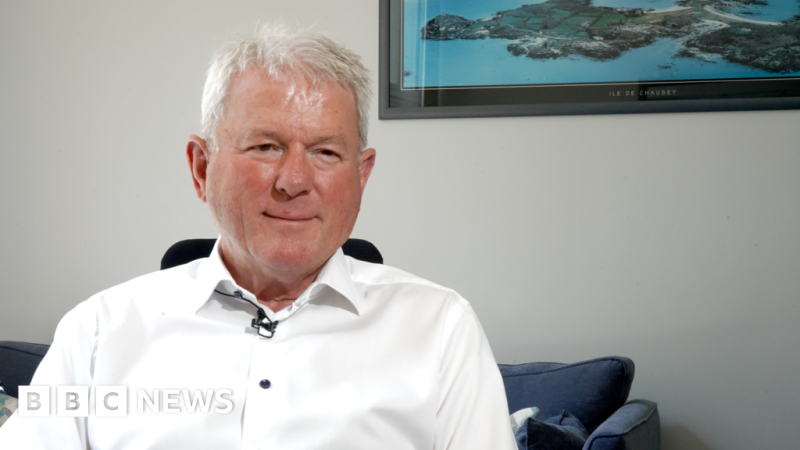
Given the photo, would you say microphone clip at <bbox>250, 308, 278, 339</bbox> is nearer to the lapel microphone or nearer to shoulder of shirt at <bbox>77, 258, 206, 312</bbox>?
the lapel microphone

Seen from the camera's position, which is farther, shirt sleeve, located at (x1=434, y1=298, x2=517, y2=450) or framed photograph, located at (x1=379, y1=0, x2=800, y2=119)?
framed photograph, located at (x1=379, y1=0, x2=800, y2=119)

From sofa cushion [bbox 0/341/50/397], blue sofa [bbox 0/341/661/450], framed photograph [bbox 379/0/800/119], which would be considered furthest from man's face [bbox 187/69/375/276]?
sofa cushion [bbox 0/341/50/397]

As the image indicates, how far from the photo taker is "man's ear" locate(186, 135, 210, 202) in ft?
3.92

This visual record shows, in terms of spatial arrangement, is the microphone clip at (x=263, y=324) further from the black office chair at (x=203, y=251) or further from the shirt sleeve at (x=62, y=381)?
the black office chair at (x=203, y=251)

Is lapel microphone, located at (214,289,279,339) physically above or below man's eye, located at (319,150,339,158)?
below

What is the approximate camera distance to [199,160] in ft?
3.98

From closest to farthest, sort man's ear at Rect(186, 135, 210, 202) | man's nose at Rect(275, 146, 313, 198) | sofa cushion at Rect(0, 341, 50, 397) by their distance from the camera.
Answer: man's nose at Rect(275, 146, 313, 198)
man's ear at Rect(186, 135, 210, 202)
sofa cushion at Rect(0, 341, 50, 397)

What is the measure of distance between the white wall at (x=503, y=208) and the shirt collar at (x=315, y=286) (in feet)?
4.19

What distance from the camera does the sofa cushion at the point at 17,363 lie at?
2328 mm

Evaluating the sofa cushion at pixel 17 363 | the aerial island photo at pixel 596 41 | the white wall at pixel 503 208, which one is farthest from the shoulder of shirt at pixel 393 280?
the sofa cushion at pixel 17 363

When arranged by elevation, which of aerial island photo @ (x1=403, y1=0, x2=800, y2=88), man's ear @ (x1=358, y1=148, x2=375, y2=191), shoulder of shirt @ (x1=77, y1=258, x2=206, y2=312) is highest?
aerial island photo @ (x1=403, y1=0, x2=800, y2=88)

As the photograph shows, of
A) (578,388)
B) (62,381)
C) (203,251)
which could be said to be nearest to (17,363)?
(203,251)

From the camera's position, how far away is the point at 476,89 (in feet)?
7.84

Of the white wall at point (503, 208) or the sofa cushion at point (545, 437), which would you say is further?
the white wall at point (503, 208)
